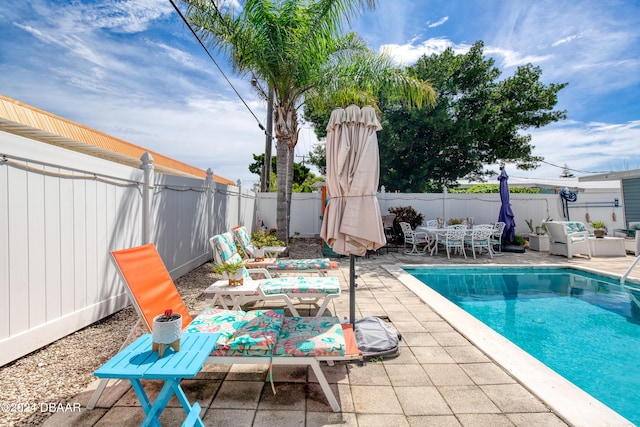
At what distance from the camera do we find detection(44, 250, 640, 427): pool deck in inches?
81.9

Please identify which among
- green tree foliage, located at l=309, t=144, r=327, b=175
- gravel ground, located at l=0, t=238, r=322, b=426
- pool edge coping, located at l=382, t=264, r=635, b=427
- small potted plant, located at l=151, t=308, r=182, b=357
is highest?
green tree foliage, located at l=309, t=144, r=327, b=175

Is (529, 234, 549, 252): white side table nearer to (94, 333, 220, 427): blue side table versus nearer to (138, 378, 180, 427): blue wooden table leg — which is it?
(94, 333, 220, 427): blue side table

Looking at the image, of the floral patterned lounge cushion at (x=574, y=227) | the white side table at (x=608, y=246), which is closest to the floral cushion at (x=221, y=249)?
the floral patterned lounge cushion at (x=574, y=227)

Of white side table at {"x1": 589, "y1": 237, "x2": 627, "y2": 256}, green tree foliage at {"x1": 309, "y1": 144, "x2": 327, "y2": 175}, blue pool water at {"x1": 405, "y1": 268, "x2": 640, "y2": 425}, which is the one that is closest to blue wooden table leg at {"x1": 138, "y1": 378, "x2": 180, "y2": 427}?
blue pool water at {"x1": 405, "y1": 268, "x2": 640, "y2": 425}

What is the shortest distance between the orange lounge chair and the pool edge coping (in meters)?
1.46

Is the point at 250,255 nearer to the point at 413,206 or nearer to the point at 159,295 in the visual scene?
the point at 159,295

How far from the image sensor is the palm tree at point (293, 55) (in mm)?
7555

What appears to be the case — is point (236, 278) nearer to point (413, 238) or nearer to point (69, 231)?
point (69, 231)

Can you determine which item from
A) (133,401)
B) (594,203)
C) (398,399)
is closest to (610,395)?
(398,399)

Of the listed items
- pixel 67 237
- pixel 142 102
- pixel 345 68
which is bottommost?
pixel 67 237

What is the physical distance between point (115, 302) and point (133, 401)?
2.42m

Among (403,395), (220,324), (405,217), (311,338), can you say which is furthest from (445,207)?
(220,324)

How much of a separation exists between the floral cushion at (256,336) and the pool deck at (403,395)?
1.25 feet

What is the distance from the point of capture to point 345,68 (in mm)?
9086
